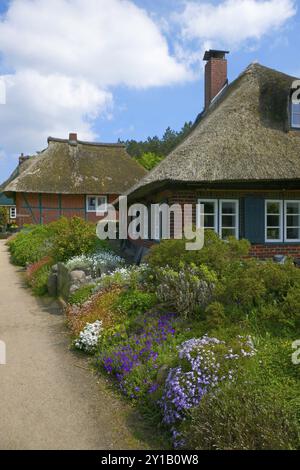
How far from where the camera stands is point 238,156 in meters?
10.8

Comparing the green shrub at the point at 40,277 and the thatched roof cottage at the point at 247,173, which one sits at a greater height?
the thatched roof cottage at the point at 247,173

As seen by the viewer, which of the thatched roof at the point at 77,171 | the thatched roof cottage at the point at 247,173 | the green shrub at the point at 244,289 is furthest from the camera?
the thatched roof at the point at 77,171

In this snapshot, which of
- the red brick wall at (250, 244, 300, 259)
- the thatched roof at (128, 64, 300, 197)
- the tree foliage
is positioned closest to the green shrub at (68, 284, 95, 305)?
the thatched roof at (128, 64, 300, 197)

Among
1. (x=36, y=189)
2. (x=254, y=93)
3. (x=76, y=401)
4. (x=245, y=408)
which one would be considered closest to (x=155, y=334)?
(x=76, y=401)

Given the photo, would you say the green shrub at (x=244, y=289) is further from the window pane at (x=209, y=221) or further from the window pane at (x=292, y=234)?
the window pane at (x=292, y=234)

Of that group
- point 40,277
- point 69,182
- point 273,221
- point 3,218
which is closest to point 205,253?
point 273,221

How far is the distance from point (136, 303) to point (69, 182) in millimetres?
20129

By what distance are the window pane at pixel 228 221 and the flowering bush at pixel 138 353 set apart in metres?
5.85

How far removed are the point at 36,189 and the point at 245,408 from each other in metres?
22.9

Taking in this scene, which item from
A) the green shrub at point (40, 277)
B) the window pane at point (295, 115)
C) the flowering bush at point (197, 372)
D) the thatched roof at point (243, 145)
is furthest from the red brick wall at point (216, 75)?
the flowering bush at point (197, 372)

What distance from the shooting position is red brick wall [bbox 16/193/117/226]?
997 inches

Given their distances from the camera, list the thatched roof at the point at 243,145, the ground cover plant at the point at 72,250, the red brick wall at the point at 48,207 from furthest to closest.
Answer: the red brick wall at the point at 48,207 → the ground cover plant at the point at 72,250 → the thatched roof at the point at 243,145

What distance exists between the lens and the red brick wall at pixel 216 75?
55.4 ft
